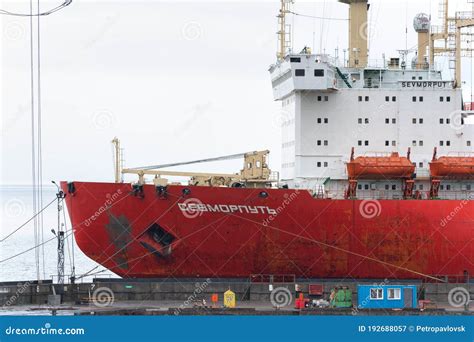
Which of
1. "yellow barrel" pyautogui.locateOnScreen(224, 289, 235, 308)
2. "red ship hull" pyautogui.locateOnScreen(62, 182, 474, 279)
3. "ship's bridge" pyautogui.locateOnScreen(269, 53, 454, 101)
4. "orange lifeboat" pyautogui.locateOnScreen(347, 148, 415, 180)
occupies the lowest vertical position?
"yellow barrel" pyautogui.locateOnScreen(224, 289, 235, 308)

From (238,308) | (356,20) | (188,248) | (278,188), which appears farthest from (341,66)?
(238,308)

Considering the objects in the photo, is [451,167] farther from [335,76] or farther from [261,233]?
[261,233]

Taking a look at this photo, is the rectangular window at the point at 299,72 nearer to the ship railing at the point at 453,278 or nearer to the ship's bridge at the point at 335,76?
the ship's bridge at the point at 335,76

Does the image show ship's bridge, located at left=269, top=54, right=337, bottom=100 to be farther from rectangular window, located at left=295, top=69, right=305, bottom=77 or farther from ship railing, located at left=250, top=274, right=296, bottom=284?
ship railing, located at left=250, top=274, right=296, bottom=284

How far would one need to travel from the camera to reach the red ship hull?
44.9 metres

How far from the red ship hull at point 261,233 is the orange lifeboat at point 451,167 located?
1.48 metres

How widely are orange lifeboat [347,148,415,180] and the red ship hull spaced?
139cm

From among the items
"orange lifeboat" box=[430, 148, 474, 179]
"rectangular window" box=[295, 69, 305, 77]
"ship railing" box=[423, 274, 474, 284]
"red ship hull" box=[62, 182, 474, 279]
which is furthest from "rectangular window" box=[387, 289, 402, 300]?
"rectangular window" box=[295, 69, 305, 77]

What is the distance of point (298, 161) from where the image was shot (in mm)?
48312

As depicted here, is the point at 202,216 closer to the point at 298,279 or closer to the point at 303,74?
the point at 298,279

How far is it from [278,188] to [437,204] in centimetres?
567

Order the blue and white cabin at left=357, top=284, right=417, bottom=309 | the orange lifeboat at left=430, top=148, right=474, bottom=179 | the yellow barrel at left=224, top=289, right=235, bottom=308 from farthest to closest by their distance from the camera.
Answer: the orange lifeboat at left=430, top=148, right=474, bottom=179 < the blue and white cabin at left=357, top=284, right=417, bottom=309 < the yellow barrel at left=224, top=289, right=235, bottom=308

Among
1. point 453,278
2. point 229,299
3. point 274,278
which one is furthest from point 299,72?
point 229,299

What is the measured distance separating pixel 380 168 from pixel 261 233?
5118 millimetres
